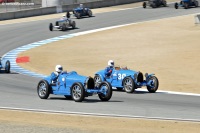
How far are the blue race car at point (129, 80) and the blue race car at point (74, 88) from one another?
5.89 feet

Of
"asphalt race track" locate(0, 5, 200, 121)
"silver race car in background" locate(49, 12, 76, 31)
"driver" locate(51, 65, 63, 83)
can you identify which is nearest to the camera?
"asphalt race track" locate(0, 5, 200, 121)

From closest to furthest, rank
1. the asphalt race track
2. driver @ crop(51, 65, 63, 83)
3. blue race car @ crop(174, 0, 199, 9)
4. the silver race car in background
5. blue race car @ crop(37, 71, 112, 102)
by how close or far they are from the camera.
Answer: the asphalt race track → blue race car @ crop(37, 71, 112, 102) → driver @ crop(51, 65, 63, 83) → the silver race car in background → blue race car @ crop(174, 0, 199, 9)

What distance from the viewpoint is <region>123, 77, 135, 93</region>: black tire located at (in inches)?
918

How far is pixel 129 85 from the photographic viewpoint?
23547mm

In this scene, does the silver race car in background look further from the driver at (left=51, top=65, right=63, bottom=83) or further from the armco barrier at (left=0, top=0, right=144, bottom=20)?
the driver at (left=51, top=65, right=63, bottom=83)

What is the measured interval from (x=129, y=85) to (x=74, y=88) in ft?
9.98

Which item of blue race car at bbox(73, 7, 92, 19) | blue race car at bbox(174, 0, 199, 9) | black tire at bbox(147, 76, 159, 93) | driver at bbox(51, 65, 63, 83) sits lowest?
black tire at bbox(147, 76, 159, 93)

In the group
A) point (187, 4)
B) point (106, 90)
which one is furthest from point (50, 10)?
point (106, 90)

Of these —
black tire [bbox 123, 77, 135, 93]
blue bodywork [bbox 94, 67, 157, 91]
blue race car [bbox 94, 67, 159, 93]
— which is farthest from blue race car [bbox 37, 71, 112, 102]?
blue bodywork [bbox 94, 67, 157, 91]

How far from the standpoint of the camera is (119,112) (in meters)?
19.5

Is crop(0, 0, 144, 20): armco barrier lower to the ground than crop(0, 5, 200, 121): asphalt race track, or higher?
higher

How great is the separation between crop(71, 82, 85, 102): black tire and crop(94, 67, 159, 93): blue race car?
2078 millimetres

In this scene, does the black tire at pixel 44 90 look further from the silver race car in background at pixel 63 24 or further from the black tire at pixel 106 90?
the silver race car in background at pixel 63 24

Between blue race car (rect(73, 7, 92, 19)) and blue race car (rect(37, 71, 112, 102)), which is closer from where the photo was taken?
blue race car (rect(37, 71, 112, 102))
